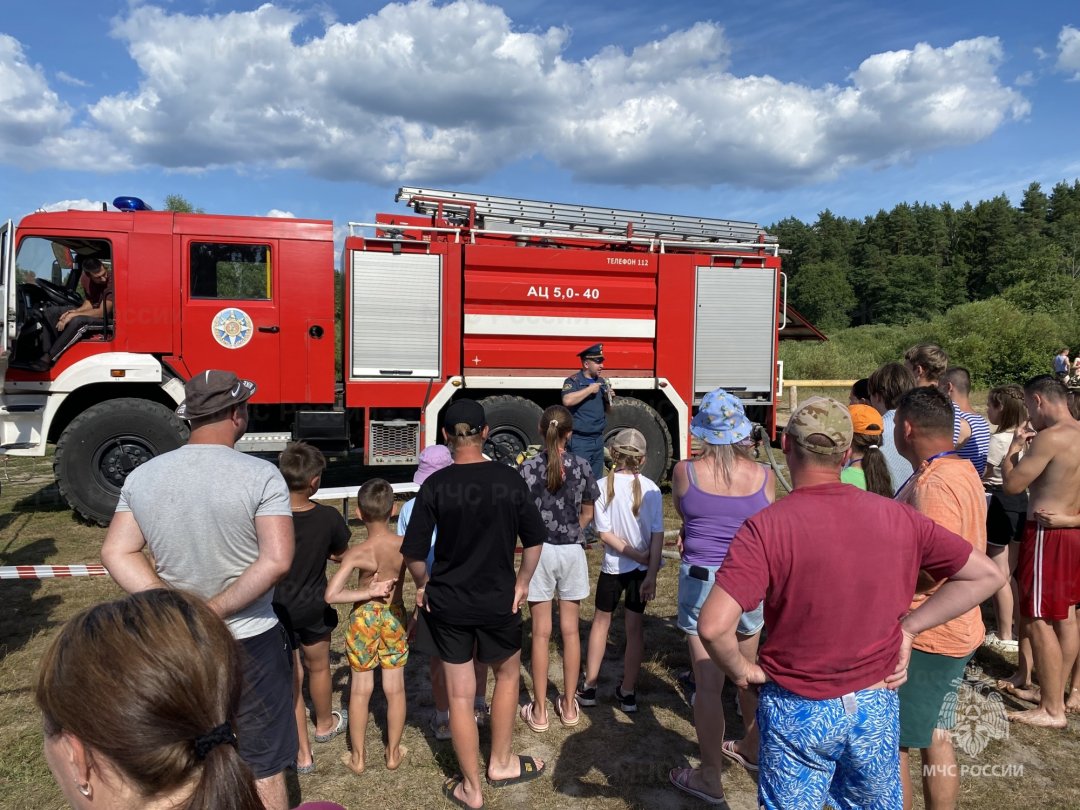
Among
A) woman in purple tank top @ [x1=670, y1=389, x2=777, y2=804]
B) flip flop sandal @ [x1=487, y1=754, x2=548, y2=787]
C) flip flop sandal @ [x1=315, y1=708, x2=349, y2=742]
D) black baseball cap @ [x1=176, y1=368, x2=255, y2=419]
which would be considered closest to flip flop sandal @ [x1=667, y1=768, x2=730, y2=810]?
woman in purple tank top @ [x1=670, y1=389, x2=777, y2=804]

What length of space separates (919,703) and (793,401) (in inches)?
484

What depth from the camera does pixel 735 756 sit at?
3.24m

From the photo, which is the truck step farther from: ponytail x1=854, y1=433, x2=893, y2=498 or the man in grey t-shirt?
ponytail x1=854, y1=433, x2=893, y2=498

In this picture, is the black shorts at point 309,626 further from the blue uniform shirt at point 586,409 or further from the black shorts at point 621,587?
the blue uniform shirt at point 586,409

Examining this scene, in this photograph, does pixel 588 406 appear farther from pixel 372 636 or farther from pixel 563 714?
pixel 372 636

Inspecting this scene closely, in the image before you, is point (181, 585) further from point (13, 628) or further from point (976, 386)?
point (976, 386)

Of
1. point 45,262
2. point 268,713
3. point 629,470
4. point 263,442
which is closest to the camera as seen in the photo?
point 268,713

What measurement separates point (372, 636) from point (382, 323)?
465 centimetres

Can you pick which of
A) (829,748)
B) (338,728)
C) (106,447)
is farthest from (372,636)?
(106,447)

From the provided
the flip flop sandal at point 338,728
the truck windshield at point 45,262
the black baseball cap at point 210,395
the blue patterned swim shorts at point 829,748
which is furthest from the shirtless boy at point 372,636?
the truck windshield at point 45,262

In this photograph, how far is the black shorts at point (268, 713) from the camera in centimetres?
221

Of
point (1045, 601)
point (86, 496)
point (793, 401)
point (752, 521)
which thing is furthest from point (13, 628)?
point (793, 401)

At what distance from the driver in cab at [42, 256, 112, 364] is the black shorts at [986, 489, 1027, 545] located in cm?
725

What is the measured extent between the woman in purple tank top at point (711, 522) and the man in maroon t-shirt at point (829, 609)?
2.94ft
